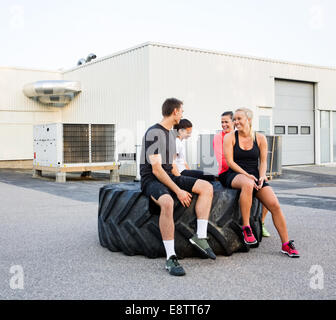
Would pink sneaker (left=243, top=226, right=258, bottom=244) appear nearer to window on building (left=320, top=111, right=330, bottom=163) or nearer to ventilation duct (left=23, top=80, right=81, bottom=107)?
ventilation duct (left=23, top=80, right=81, bottom=107)

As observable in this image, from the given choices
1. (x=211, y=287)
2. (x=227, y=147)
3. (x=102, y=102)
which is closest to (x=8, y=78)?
(x=102, y=102)

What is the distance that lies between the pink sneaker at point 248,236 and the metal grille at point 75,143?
36.9 feet

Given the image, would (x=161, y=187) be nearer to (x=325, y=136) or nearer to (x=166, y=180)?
(x=166, y=180)

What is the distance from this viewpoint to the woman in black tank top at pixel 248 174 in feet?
16.3

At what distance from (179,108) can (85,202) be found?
17.8ft

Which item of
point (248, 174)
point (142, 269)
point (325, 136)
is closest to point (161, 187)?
point (142, 269)

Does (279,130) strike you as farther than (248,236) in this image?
Yes

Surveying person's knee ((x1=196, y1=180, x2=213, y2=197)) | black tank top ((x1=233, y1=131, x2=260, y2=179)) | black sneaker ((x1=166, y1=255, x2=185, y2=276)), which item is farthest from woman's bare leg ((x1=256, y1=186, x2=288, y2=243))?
black sneaker ((x1=166, y1=255, x2=185, y2=276))

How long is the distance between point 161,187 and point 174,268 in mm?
833

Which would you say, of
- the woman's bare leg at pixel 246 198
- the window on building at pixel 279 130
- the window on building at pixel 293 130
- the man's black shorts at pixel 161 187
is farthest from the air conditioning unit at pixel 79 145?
the woman's bare leg at pixel 246 198

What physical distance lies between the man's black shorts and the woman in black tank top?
2.09ft

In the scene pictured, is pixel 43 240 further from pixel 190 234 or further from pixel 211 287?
pixel 211 287

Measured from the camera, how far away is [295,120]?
22.4 meters

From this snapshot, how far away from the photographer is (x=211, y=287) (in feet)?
12.5
